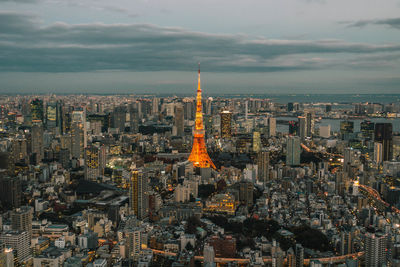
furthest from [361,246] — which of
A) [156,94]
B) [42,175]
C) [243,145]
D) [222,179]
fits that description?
[156,94]

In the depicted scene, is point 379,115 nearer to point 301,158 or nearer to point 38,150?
point 301,158

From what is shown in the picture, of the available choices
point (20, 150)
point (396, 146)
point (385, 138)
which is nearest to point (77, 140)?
point (20, 150)

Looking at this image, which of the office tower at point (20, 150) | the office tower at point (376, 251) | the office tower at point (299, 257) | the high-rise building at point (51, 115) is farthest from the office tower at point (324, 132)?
the office tower at point (299, 257)

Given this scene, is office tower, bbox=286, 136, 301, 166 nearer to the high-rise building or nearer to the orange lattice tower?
the orange lattice tower

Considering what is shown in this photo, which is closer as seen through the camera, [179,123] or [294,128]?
[179,123]

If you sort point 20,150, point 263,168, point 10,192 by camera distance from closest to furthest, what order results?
point 10,192, point 263,168, point 20,150

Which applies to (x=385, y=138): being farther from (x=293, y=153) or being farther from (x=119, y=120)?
(x=119, y=120)

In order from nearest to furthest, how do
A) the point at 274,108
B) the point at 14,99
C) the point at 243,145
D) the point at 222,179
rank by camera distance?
the point at 222,179 < the point at 243,145 < the point at 14,99 < the point at 274,108
